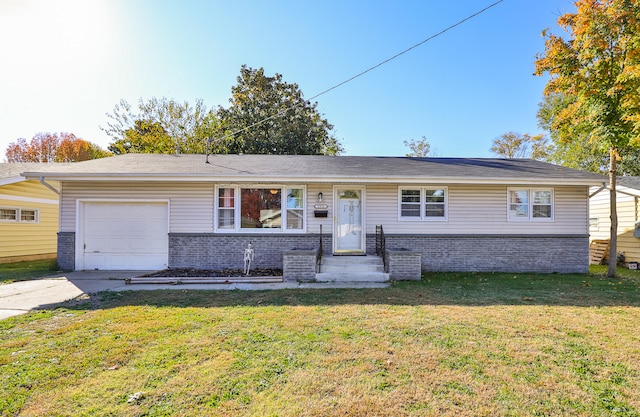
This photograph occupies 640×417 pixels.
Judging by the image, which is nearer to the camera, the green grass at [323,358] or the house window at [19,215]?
the green grass at [323,358]

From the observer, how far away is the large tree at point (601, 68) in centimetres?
772

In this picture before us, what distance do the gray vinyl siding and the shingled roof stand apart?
51cm

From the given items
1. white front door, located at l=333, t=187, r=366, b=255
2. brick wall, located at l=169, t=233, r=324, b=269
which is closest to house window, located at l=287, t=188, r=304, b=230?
brick wall, located at l=169, t=233, r=324, b=269

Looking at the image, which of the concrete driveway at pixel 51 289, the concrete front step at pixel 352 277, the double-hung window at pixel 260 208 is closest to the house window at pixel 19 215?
the concrete driveway at pixel 51 289

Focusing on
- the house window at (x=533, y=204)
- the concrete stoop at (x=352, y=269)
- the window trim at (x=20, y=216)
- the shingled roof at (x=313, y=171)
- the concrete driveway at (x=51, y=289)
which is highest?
the shingled roof at (x=313, y=171)

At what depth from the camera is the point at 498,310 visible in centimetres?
545

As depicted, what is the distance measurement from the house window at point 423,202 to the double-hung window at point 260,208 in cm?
316

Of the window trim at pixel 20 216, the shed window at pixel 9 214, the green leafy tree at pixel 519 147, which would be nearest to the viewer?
the shed window at pixel 9 214

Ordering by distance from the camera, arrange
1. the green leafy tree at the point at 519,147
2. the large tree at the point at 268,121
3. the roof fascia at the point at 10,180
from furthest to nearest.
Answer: the green leafy tree at the point at 519,147, the large tree at the point at 268,121, the roof fascia at the point at 10,180

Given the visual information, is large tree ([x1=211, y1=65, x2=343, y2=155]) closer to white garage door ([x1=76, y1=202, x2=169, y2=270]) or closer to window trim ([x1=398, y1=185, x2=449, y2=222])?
white garage door ([x1=76, y1=202, x2=169, y2=270])

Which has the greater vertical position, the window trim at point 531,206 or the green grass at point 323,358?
the window trim at point 531,206

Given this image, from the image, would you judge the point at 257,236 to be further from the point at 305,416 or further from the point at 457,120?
the point at 457,120

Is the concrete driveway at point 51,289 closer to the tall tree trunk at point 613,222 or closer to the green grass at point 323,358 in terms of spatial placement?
the green grass at point 323,358

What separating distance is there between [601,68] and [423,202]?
5704 millimetres
